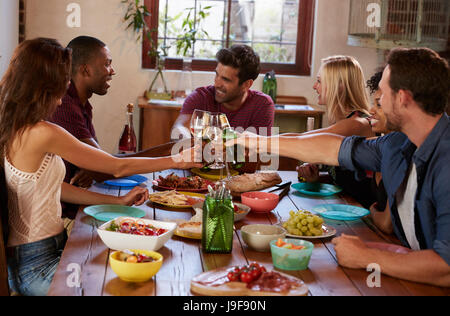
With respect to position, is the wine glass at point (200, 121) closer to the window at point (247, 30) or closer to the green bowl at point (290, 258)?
the green bowl at point (290, 258)

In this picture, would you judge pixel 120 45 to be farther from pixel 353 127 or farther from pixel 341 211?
pixel 341 211

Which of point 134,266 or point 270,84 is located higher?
point 270,84

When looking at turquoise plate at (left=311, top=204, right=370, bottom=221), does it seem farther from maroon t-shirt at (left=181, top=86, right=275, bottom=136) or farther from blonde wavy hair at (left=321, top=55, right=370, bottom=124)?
maroon t-shirt at (left=181, top=86, right=275, bottom=136)

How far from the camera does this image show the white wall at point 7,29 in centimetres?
410

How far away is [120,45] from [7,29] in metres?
0.94

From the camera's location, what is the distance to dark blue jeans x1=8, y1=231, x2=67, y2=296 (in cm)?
201

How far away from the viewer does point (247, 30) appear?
5.28 metres

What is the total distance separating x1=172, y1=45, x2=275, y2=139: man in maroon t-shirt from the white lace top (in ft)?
5.18

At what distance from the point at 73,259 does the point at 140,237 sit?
192 millimetres

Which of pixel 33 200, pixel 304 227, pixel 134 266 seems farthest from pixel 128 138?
pixel 134 266

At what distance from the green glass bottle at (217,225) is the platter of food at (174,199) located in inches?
19.7

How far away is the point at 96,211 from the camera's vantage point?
210 centimetres
